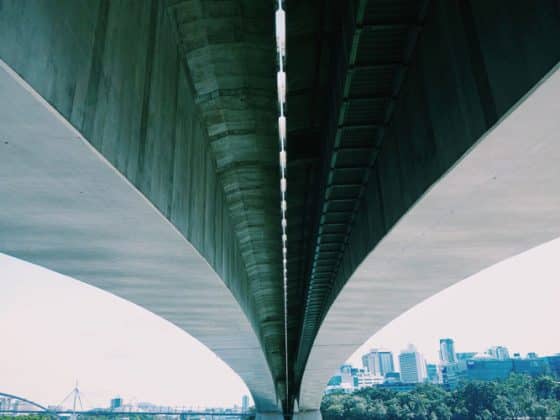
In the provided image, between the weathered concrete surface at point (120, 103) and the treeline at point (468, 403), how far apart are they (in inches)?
5017

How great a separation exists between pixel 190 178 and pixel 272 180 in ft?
17.9

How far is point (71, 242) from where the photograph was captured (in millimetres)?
10812

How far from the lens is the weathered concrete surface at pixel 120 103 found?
205 inches

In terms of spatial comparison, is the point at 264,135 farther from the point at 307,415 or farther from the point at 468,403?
the point at 468,403

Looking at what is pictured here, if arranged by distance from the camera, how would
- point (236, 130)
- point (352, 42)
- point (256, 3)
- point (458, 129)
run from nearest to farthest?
1. point (458, 129)
2. point (352, 42)
3. point (256, 3)
4. point (236, 130)

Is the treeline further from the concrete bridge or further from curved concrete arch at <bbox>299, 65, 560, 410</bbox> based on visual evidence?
the concrete bridge

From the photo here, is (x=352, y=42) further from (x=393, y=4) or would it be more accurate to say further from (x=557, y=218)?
(x=557, y=218)

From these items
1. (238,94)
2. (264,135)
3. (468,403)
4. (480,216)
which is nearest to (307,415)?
(468,403)

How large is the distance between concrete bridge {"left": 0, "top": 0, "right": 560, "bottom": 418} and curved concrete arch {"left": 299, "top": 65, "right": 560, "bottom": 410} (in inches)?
2.1

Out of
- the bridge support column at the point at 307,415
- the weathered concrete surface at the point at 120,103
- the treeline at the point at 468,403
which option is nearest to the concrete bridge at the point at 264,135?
the weathered concrete surface at the point at 120,103

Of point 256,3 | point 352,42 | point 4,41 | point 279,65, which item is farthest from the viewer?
point 279,65

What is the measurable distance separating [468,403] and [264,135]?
12928 centimetres

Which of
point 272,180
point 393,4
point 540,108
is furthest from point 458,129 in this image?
point 272,180

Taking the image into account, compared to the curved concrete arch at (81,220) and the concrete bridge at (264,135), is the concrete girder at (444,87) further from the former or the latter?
the curved concrete arch at (81,220)
